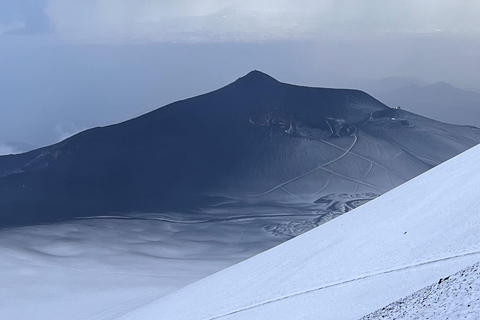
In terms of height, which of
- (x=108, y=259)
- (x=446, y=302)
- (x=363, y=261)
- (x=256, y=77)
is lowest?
(x=446, y=302)

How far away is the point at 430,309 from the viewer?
16.7 ft

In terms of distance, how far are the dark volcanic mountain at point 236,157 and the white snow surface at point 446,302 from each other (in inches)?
1962

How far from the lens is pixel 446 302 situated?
508 centimetres

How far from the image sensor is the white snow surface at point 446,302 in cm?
482

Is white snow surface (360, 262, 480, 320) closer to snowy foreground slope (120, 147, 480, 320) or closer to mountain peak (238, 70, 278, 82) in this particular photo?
snowy foreground slope (120, 147, 480, 320)

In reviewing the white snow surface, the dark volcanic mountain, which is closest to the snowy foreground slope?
the white snow surface

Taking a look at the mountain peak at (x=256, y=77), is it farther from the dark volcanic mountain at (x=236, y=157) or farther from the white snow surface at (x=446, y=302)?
the white snow surface at (x=446, y=302)

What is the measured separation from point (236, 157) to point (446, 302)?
60155 millimetres

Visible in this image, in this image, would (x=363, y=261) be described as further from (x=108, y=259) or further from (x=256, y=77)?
(x=256, y=77)

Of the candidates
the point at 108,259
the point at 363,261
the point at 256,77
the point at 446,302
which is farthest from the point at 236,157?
the point at 446,302

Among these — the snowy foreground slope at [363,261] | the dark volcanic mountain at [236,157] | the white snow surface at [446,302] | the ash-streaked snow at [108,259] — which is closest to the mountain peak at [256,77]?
the dark volcanic mountain at [236,157]

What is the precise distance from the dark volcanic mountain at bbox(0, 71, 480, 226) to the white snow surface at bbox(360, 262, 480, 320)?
1962 inches

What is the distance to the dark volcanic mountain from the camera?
2355 inches

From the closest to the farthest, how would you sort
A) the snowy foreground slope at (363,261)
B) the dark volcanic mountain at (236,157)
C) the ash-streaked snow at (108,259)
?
1. the snowy foreground slope at (363,261)
2. the ash-streaked snow at (108,259)
3. the dark volcanic mountain at (236,157)
